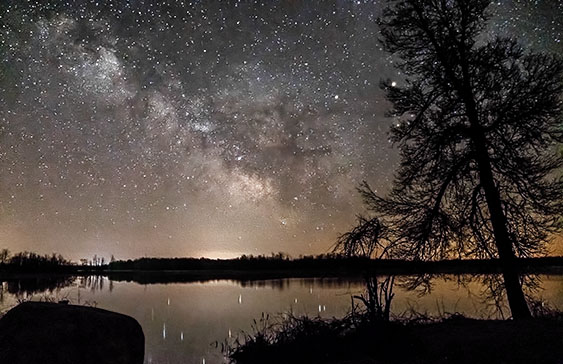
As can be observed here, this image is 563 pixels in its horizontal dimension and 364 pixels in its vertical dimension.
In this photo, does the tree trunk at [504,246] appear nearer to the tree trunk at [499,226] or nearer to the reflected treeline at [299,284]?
the tree trunk at [499,226]

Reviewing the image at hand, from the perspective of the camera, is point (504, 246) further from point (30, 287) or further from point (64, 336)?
point (30, 287)

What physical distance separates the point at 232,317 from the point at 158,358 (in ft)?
37.9

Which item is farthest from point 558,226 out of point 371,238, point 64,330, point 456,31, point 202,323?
point 202,323

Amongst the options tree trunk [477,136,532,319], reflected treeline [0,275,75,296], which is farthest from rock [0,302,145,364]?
reflected treeline [0,275,75,296]

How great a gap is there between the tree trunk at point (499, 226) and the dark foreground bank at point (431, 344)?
134cm

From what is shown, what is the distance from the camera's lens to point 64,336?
884 cm

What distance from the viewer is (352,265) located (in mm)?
12000

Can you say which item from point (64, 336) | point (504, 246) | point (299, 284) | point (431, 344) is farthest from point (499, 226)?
point (299, 284)

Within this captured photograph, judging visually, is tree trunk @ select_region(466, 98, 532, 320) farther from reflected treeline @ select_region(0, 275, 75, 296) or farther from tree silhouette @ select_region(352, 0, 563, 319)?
reflected treeline @ select_region(0, 275, 75, 296)

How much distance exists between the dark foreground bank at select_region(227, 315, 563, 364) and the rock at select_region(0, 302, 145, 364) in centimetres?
377

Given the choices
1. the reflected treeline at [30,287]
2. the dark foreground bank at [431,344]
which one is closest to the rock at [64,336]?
the dark foreground bank at [431,344]

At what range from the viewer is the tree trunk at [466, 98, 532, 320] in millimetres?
11211

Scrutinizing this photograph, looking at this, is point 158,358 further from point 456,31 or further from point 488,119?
point 456,31

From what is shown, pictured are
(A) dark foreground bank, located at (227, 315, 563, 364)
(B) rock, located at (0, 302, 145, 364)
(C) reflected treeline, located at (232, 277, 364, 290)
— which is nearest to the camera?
(A) dark foreground bank, located at (227, 315, 563, 364)
